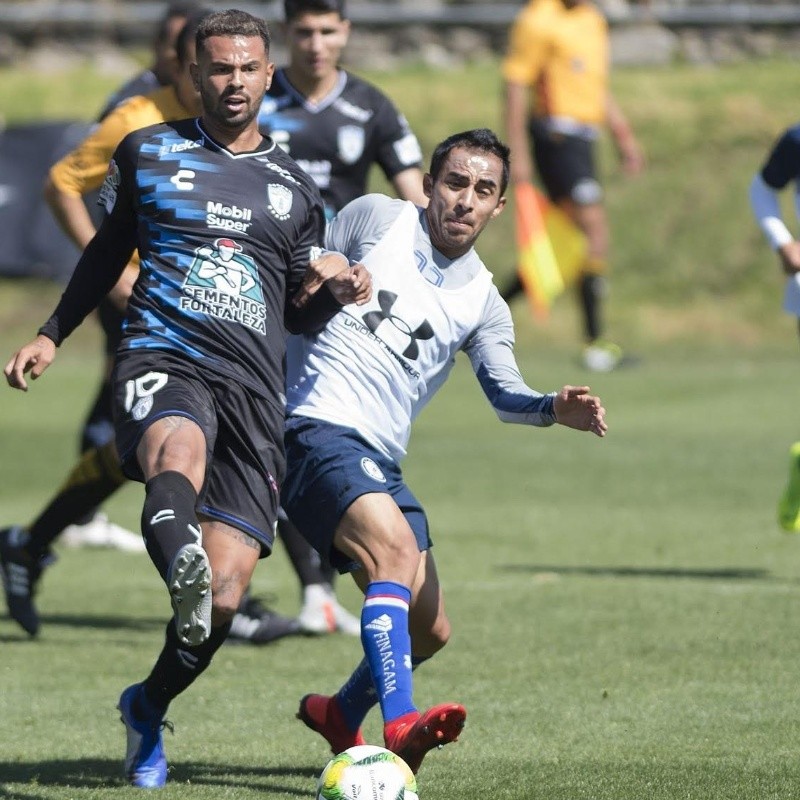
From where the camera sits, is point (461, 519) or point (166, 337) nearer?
point (166, 337)

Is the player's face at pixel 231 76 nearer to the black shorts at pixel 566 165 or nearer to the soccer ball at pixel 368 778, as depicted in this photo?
the soccer ball at pixel 368 778

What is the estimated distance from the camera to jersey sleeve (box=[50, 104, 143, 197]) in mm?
7746

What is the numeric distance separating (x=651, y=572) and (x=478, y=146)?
3.92m

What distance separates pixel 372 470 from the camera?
5.36 m

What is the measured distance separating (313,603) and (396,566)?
261 cm

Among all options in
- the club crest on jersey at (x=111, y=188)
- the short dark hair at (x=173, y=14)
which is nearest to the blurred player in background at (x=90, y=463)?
the short dark hair at (x=173, y=14)

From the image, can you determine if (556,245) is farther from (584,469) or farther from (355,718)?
(355,718)

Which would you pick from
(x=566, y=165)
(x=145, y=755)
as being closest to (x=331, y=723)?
(x=145, y=755)

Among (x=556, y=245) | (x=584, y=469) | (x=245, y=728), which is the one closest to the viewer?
(x=245, y=728)

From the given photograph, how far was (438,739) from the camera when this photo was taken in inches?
184

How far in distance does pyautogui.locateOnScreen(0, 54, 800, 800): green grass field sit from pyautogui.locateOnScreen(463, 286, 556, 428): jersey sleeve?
3.47 feet

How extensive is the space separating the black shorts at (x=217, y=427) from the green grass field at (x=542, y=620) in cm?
82

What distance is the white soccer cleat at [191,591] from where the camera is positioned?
4.52 m

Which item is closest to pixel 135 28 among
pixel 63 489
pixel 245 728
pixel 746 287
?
pixel 746 287
